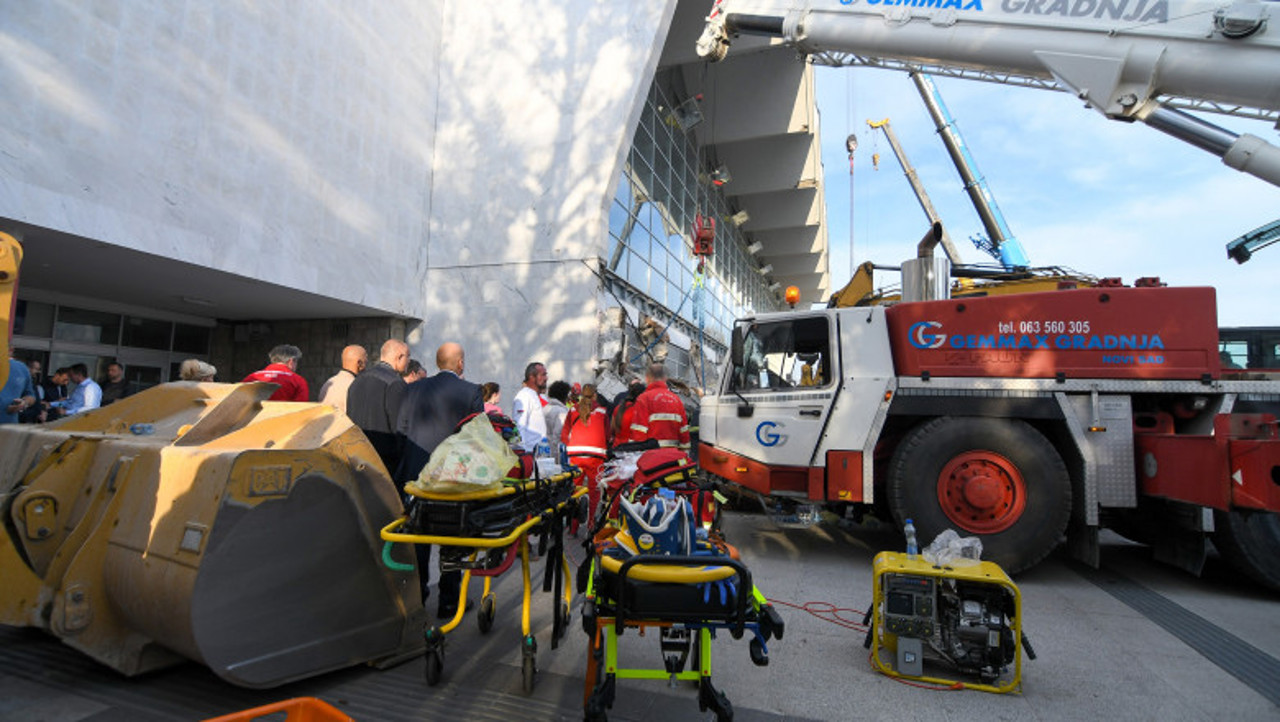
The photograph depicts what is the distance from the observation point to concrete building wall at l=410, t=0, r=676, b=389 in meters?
11.0

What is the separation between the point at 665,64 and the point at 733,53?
243 centimetres

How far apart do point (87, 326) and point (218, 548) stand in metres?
11.5

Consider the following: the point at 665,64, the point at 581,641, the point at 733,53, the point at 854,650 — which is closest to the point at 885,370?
the point at 854,650

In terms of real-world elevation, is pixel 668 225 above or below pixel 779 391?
above

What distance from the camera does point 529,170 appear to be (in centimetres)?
1165

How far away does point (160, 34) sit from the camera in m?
7.56

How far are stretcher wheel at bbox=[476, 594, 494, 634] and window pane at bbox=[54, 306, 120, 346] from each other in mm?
11213

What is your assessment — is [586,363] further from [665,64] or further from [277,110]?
[665,64]

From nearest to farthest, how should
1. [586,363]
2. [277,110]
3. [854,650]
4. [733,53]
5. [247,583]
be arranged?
[247,583], [854,650], [277,110], [586,363], [733,53]

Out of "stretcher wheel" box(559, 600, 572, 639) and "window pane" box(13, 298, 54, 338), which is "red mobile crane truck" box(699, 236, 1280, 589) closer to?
"stretcher wheel" box(559, 600, 572, 639)

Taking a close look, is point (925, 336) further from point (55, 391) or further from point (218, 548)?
point (55, 391)

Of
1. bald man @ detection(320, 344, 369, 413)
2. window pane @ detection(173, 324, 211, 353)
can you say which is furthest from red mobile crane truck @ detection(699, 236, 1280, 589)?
window pane @ detection(173, 324, 211, 353)

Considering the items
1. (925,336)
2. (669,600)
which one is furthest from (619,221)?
(669,600)

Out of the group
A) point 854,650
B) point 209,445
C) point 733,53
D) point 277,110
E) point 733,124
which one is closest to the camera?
point 209,445
